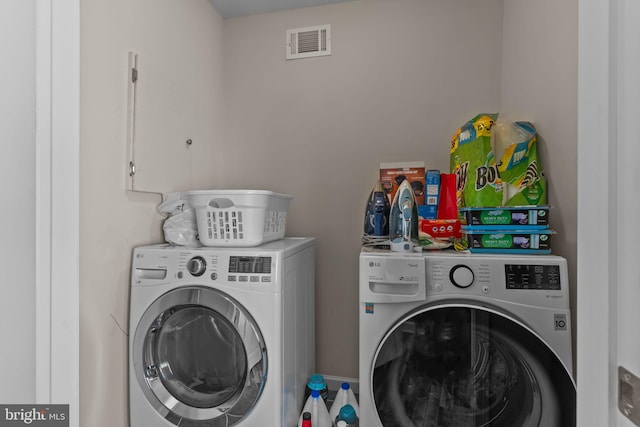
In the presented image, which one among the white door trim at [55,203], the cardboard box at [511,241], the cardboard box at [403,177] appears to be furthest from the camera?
the cardboard box at [403,177]

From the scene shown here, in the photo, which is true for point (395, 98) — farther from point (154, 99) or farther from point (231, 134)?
point (154, 99)

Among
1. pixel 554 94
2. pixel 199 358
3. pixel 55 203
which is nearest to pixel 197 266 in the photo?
pixel 199 358

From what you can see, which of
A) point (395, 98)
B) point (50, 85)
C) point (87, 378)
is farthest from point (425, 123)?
point (87, 378)

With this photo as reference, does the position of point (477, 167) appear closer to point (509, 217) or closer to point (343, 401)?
point (509, 217)

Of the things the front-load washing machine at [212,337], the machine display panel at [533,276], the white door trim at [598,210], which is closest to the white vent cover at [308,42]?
the front-load washing machine at [212,337]

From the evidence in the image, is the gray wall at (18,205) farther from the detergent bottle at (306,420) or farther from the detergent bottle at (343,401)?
the detergent bottle at (343,401)

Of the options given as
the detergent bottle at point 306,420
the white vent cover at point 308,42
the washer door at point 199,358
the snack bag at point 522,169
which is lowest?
the detergent bottle at point 306,420

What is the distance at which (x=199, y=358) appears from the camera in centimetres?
126

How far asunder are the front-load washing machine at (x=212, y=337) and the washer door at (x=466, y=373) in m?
0.40

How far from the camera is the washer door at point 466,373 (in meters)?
0.97

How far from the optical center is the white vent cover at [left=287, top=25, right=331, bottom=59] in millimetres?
1895

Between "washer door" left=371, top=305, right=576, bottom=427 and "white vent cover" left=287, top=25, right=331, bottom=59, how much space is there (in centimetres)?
162

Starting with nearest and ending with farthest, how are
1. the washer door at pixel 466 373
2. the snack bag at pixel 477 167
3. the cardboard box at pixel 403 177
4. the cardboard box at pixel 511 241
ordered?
1. the washer door at pixel 466 373
2. the cardboard box at pixel 511 241
3. the snack bag at pixel 477 167
4. the cardboard box at pixel 403 177

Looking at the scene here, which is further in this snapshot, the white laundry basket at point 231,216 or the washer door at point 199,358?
the white laundry basket at point 231,216
